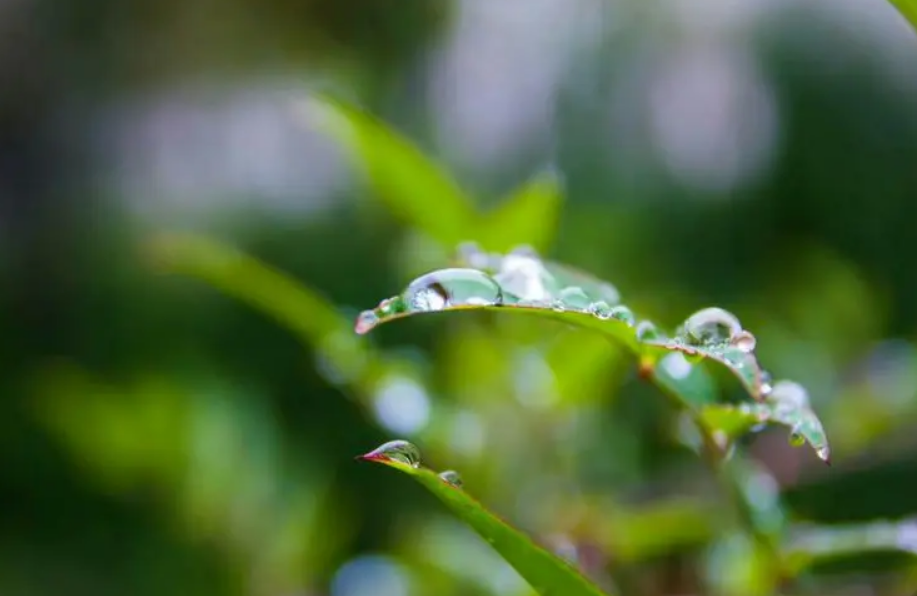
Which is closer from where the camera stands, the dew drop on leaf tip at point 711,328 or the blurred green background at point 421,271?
the dew drop on leaf tip at point 711,328

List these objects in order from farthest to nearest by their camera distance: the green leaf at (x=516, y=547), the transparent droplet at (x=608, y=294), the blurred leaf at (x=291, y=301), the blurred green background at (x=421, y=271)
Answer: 1. the blurred green background at (x=421, y=271)
2. the blurred leaf at (x=291, y=301)
3. the transparent droplet at (x=608, y=294)
4. the green leaf at (x=516, y=547)

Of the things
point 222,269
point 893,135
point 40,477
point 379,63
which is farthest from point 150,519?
point 379,63

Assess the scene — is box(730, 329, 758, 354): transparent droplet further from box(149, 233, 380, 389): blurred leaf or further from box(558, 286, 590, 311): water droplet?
box(149, 233, 380, 389): blurred leaf

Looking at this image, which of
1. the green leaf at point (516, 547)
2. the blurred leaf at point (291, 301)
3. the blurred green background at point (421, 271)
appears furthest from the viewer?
the blurred green background at point (421, 271)

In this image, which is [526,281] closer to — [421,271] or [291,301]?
[291,301]

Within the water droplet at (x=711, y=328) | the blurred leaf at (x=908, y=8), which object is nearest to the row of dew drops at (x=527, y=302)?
the water droplet at (x=711, y=328)

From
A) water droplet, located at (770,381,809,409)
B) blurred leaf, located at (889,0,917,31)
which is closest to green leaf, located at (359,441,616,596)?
water droplet, located at (770,381,809,409)

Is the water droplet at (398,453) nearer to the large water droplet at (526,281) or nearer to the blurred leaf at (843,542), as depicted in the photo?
the large water droplet at (526,281)
